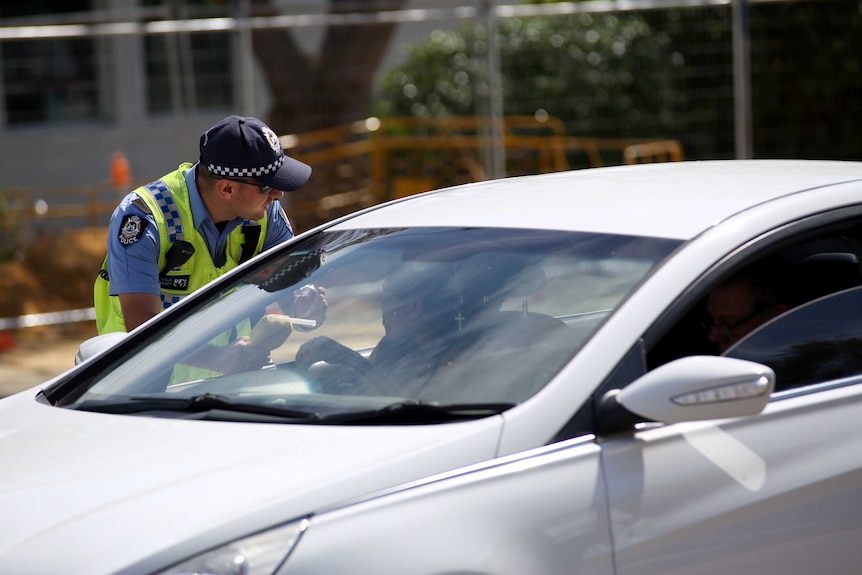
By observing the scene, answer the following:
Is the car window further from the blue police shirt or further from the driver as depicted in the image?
the blue police shirt

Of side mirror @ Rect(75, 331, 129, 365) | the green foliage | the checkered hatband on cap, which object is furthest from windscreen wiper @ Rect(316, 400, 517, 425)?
the green foliage

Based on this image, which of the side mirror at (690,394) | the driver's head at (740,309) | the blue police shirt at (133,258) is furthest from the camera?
the blue police shirt at (133,258)

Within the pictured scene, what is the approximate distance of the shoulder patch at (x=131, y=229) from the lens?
13.1ft

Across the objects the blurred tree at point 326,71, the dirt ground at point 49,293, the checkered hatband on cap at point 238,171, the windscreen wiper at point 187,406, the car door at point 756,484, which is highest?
the blurred tree at point 326,71

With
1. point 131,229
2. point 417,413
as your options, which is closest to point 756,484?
point 417,413

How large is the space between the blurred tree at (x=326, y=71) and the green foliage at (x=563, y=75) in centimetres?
69

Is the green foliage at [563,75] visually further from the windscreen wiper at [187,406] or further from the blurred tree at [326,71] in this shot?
the windscreen wiper at [187,406]

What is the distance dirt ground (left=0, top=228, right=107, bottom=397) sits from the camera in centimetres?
982

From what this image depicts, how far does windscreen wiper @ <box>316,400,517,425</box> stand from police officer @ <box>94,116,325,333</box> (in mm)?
1512

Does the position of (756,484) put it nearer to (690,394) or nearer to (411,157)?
(690,394)

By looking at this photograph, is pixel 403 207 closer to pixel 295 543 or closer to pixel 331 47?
pixel 295 543


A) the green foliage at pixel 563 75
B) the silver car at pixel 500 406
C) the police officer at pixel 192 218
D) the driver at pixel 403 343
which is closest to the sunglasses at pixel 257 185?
the police officer at pixel 192 218

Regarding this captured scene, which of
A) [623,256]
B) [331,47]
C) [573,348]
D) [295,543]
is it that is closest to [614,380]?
[573,348]

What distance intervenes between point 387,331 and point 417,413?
448mm
